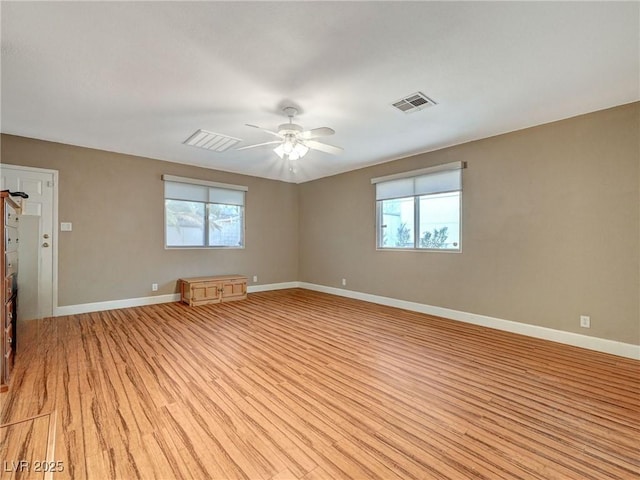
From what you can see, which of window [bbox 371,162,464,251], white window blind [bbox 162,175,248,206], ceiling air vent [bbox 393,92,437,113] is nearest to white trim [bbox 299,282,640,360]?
window [bbox 371,162,464,251]

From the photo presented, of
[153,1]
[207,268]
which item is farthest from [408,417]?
[207,268]

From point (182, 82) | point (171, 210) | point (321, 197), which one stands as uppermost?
point (182, 82)

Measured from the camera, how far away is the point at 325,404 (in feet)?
7.02

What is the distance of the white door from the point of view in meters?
4.04

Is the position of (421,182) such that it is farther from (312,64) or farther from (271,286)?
(271,286)

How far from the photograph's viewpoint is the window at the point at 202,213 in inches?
217

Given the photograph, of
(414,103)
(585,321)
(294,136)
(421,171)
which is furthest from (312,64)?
(585,321)

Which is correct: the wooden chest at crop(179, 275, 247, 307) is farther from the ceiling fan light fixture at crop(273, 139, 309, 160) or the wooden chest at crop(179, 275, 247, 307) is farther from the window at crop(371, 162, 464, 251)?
the ceiling fan light fixture at crop(273, 139, 309, 160)

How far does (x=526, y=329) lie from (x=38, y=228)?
685 cm

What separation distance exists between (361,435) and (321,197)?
17.9 feet

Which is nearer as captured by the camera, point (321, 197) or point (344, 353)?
point (344, 353)

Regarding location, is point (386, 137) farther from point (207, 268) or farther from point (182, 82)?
point (207, 268)

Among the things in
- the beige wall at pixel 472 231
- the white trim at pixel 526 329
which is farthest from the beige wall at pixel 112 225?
the white trim at pixel 526 329

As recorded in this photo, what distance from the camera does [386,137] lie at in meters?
4.15
